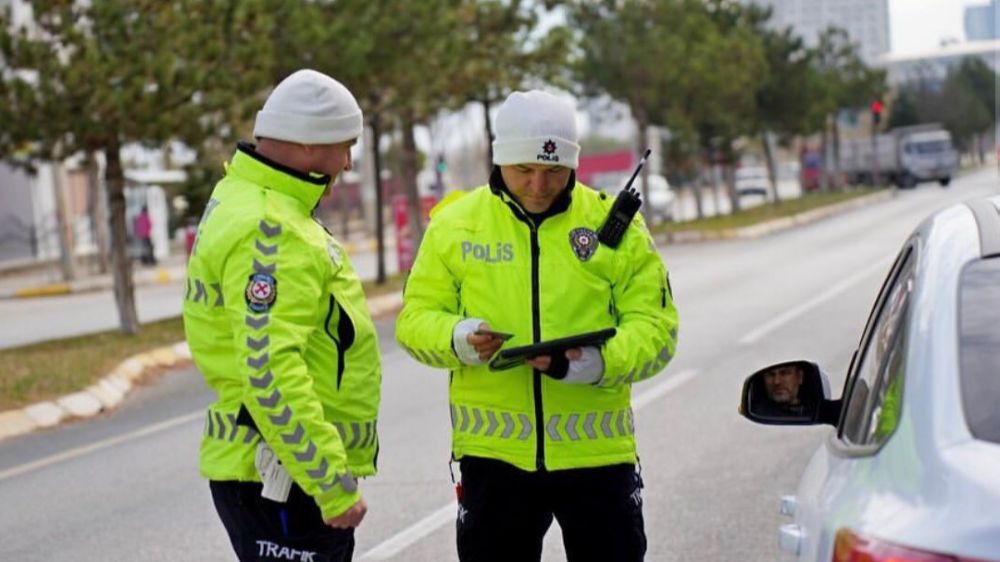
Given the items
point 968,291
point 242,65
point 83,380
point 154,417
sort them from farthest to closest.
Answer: point 242,65
point 83,380
point 154,417
point 968,291

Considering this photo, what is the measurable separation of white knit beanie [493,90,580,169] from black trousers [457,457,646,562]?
0.77 metres

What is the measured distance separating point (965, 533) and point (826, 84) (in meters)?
62.1

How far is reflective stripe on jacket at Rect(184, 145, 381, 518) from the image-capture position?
3781 millimetres

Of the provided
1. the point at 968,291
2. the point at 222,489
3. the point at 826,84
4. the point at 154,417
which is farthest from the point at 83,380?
the point at 826,84

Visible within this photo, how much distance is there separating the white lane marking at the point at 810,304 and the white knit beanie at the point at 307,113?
1232cm

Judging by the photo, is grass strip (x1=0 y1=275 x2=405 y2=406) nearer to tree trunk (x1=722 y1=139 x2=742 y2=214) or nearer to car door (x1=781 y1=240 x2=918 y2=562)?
car door (x1=781 y1=240 x2=918 y2=562)

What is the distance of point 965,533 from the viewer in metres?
2.61

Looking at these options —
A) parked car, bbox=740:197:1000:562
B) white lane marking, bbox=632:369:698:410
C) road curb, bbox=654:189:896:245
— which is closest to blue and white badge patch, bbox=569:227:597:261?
parked car, bbox=740:197:1000:562

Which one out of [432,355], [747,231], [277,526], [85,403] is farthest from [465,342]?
[747,231]

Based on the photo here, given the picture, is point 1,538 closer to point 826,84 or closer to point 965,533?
point 965,533

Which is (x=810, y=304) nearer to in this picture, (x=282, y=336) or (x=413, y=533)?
(x=413, y=533)

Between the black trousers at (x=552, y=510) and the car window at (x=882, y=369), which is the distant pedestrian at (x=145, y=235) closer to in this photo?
the black trousers at (x=552, y=510)

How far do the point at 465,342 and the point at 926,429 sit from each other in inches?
62.1

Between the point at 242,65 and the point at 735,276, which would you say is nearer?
the point at 242,65
